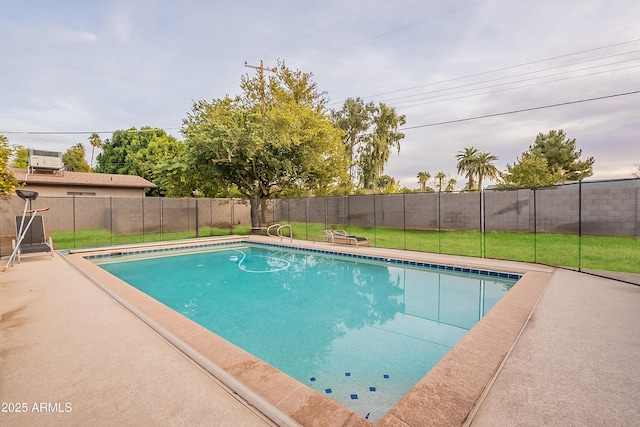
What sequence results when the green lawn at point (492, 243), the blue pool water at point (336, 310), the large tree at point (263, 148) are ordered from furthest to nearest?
the large tree at point (263, 148) < the green lawn at point (492, 243) < the blue pool water at point (336, 310)

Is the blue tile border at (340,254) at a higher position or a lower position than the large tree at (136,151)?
lower

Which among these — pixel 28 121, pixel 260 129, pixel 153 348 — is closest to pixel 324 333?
pixel 153 348

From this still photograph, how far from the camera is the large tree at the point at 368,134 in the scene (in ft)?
74.3

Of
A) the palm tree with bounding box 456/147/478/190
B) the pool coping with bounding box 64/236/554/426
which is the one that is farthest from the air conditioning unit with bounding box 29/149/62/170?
the palm tree with bounding box 456/147/478/190

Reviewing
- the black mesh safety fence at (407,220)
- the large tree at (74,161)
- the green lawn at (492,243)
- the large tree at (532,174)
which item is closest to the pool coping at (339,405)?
the green lawn at (492,243)

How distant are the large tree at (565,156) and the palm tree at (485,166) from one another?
7128 mm

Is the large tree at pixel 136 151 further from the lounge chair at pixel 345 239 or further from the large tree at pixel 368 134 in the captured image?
the lounge chair at pixel 345 239

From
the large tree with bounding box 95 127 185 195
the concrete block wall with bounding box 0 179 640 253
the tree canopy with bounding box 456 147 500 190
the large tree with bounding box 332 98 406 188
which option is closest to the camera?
the concrete block wall with bounding box 0 179 640 253

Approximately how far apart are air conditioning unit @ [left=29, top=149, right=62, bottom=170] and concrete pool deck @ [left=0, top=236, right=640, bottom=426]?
629 inches

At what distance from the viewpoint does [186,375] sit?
7.84 ft

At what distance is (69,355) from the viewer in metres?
2.72

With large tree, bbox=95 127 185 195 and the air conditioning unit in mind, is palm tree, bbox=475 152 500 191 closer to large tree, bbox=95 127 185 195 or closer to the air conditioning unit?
large tree, bbox=95 127 185 195

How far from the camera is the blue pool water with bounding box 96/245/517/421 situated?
3166 millimetres

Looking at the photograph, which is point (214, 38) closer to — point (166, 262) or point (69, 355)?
point (166, 262)
